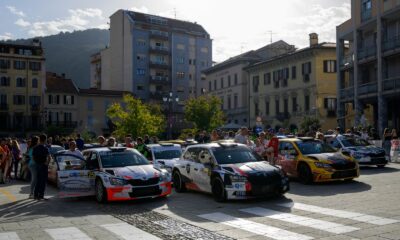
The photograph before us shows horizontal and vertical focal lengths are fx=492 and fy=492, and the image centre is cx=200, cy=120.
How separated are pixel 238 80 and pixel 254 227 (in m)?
55.7

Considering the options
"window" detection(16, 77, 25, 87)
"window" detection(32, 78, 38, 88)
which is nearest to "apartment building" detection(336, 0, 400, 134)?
"window" detection(32, 78, 38, 88)

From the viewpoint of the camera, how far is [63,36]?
196m

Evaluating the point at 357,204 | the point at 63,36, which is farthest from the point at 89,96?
the point at 63,36

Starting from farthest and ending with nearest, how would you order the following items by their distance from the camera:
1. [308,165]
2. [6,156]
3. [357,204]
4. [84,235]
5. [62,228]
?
[6,156] → [308,165] → [357,204] → [62,228] → [84,235]

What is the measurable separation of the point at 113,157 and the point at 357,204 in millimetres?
Result: 6744

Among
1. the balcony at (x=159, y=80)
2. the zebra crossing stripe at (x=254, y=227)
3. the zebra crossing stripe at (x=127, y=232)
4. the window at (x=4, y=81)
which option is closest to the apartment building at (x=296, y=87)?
the balcony at (x=159, y=80)

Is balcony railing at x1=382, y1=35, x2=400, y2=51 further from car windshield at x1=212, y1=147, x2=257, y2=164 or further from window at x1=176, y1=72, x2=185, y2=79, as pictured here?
window at x1=176, y1=72, x2=185, y2=79

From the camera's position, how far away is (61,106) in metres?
69.6

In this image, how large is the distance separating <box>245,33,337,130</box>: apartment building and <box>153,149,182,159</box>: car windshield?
33498 mm

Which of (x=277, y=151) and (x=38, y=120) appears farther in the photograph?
(x=38, y=120)

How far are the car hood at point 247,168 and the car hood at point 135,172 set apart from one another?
75.1 inches

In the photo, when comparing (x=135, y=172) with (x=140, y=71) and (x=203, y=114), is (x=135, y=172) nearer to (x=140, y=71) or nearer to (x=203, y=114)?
(x=203, y=114)

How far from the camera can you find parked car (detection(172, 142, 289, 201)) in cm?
1238

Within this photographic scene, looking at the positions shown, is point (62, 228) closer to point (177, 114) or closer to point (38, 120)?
point (38, 120)
